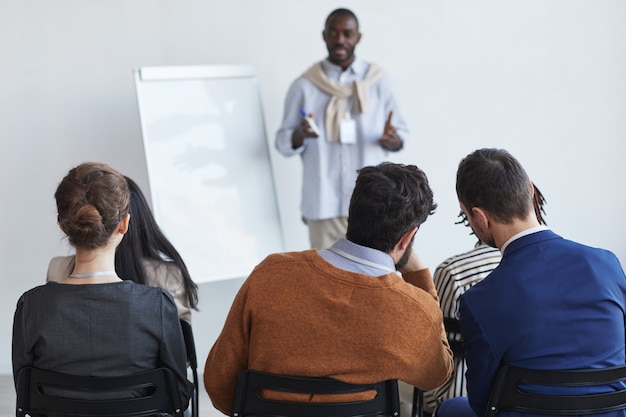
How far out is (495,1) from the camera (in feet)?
15.5

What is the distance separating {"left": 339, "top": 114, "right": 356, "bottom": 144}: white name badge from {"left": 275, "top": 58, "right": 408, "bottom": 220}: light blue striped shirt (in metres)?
0.05

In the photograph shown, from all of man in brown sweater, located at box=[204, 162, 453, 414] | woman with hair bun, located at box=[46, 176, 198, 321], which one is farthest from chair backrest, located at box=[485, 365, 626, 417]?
woman with hair bun, located at box=[46, 176, 198, 321]

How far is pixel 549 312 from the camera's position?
1777mm

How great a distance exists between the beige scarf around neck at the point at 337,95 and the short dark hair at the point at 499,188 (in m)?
2.04

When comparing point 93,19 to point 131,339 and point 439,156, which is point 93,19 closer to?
point 439,156

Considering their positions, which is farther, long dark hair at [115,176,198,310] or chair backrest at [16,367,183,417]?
long dark hair at [115,176,198,310]

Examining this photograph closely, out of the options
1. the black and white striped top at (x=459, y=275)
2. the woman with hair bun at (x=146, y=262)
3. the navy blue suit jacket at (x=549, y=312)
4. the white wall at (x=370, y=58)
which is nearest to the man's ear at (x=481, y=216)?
the navy blue suit jacket at (x=549, y=312)

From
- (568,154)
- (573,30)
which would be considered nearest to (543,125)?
(568,154)

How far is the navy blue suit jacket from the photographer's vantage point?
178 cm

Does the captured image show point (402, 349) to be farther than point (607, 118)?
No

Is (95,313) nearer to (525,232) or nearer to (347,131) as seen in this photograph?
(525,232)

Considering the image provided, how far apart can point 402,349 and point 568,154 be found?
3497mm

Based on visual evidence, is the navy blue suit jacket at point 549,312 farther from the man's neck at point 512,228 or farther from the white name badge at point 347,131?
the white name badge at point 347,131

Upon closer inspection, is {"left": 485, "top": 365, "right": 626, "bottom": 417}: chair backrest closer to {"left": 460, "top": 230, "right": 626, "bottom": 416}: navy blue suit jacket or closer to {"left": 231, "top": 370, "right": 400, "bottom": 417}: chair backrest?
{"left": 460, "top": 230, "right": 626, "bottom": 416}: navy blue suit jacket
